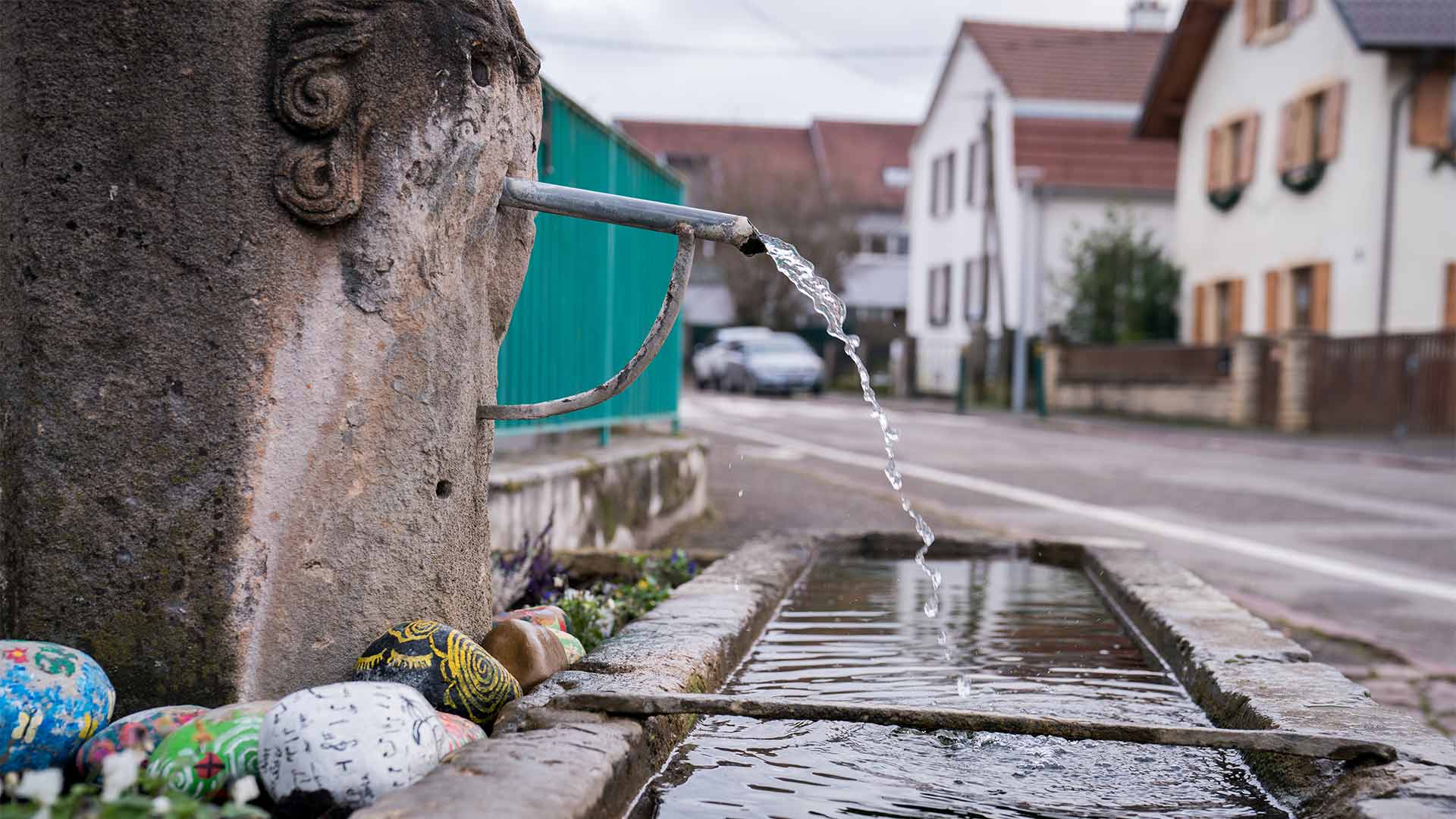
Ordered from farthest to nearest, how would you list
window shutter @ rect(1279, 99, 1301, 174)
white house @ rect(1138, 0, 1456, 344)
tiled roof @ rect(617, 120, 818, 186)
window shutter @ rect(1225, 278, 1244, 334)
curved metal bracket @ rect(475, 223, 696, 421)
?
tiled roof @ rect(617, 120, 818, 186)
window shutter @ rect(1225, 278, 1244, 334)
window shutter @ rect(1279, 99, 1301, 174)
white house @ rect(1138, 0, 1456, 344)
curved metal bracket @ rect(475, 223, 696, 421)

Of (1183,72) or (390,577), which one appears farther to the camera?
(1183,72)

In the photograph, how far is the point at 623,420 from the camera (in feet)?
26.6

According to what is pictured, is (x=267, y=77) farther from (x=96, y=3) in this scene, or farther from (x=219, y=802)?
(x=219, y=802)

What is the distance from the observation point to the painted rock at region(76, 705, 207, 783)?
91.4 inches

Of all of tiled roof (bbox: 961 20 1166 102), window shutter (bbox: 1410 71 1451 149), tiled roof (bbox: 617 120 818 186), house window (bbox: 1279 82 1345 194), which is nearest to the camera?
window shutter (bbox: 1410 71 1451 149)

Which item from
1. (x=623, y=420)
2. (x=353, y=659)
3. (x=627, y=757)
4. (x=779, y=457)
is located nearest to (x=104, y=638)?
(x=353, y=659)

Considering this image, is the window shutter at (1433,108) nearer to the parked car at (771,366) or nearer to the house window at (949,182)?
the parked car at (771,366)

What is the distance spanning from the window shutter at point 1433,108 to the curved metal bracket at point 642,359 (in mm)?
20613

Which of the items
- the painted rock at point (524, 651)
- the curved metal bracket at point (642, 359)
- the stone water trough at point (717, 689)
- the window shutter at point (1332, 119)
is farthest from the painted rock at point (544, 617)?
the window shutter at point (1332, 119)

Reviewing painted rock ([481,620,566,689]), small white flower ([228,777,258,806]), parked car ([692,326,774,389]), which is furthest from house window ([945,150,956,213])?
small white flower ([228,777,258,806])

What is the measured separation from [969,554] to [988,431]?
48.4ft

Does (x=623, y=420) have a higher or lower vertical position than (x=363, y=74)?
lower

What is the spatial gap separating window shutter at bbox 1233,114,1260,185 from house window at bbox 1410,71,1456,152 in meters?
4.30

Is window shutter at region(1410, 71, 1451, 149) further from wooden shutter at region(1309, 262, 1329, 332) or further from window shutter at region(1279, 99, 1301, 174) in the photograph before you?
window shutter at region(1279, 99, 1301, 174)
